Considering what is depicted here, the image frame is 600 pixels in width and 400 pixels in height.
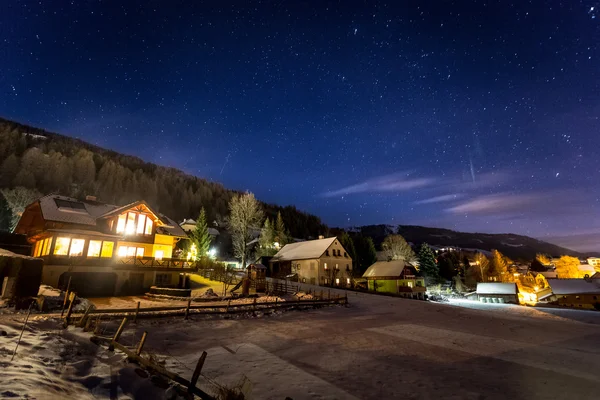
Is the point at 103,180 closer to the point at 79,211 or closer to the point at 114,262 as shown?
the point at 79,211

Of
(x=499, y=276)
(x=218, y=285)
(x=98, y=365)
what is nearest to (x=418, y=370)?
(x=98, y=365)

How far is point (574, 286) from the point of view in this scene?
5522 centimetres

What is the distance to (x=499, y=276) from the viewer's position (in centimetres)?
9225

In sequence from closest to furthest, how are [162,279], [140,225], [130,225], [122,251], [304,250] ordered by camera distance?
[162,279], [122,251], [130,225], [140,225], [304,250]

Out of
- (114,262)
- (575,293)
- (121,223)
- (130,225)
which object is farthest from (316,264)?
(575,293)

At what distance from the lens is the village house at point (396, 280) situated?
58.7 m

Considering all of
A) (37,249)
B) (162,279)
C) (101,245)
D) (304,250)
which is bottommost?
(162,279)

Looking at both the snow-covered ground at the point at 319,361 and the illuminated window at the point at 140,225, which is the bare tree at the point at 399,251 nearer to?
the snow-covered ground at the point at 319,361

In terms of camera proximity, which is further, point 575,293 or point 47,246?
point 575,293

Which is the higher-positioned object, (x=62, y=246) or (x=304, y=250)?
(x=304, y=250)

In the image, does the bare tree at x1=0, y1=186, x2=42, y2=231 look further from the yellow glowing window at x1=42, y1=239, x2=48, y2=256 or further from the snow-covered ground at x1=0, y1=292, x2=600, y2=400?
the snow-covered ground at x1=0, y1=292, x2=600, y2=400

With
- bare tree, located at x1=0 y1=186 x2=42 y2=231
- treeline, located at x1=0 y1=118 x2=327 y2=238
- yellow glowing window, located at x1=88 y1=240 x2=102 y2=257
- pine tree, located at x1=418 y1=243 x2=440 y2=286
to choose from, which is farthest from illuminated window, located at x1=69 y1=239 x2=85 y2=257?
pine tree, located at x1=418 y1=243 x2=440 y2=286

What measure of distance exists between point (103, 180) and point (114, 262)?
315 ft

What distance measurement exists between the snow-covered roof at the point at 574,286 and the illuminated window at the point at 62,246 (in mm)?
77501
